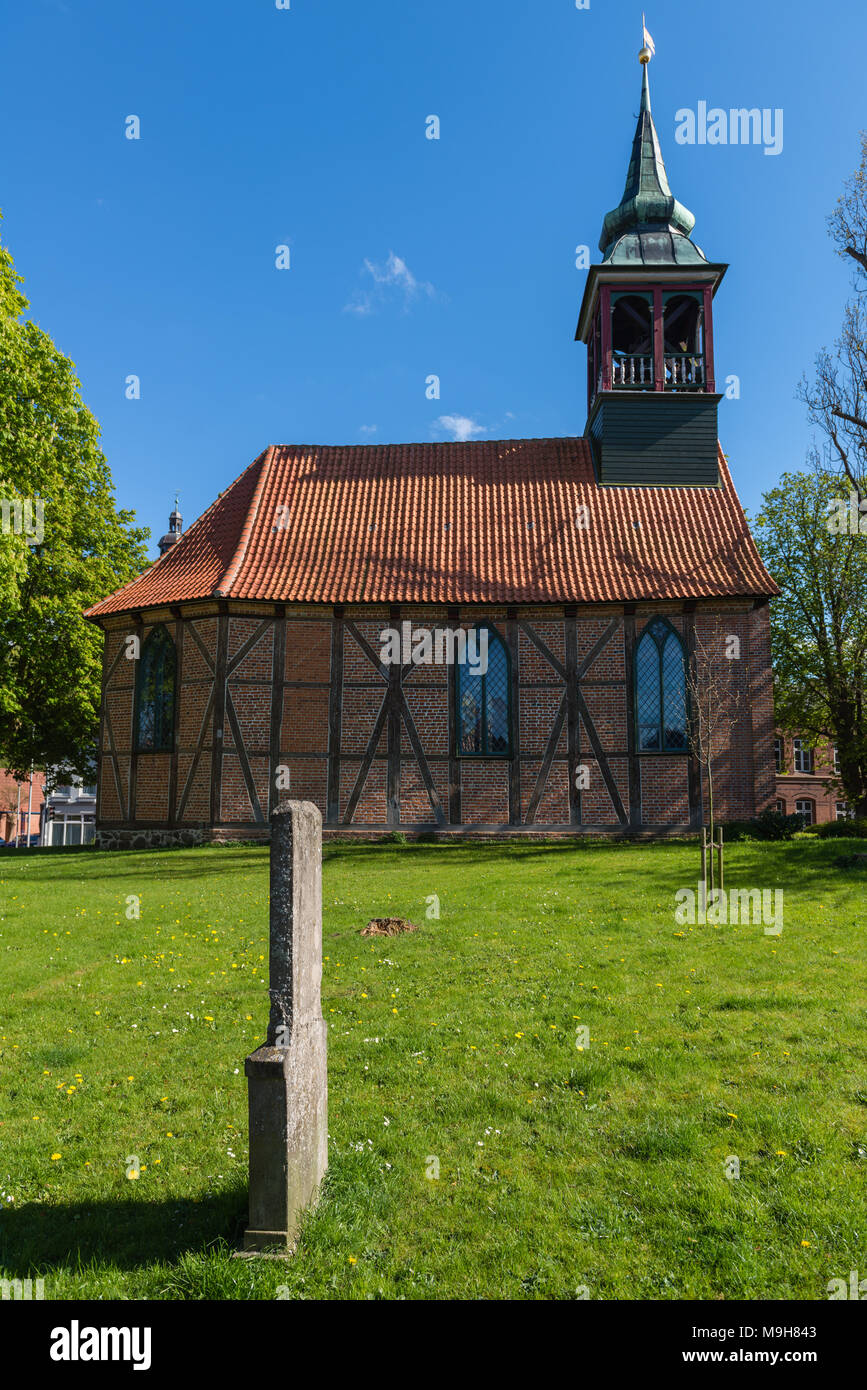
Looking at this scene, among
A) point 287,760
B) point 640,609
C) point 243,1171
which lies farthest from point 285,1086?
point 640,609

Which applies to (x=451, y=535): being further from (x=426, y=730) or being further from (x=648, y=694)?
(x=648, y=694)

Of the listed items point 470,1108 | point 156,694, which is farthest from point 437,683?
point 470,1108

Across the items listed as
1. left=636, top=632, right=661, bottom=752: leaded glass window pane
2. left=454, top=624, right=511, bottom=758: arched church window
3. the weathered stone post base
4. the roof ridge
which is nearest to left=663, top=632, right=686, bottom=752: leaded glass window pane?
left=636, top=632, right=661, bottom=752: leaded glass window pane

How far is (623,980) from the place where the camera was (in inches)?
275

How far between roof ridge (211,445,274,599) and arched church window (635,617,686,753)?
884 centimetres

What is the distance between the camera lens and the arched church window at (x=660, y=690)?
1773cm

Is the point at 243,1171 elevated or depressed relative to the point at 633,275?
depressed

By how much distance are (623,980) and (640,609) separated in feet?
39.8

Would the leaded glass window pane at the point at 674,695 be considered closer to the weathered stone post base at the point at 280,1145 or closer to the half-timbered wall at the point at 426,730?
the half-timbered wall at the point at 426,730

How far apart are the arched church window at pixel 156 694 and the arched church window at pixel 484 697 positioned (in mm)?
6363

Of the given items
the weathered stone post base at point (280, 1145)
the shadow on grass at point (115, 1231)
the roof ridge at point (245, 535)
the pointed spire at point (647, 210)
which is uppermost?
the pointed spire at point (647, 210)

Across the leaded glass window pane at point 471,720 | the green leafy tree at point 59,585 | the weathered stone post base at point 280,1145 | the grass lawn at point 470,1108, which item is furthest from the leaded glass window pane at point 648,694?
the weathered stone post base at point 280,1145

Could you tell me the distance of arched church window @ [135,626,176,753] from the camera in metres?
18.5

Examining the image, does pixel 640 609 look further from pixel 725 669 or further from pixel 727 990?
pixel 727 990
